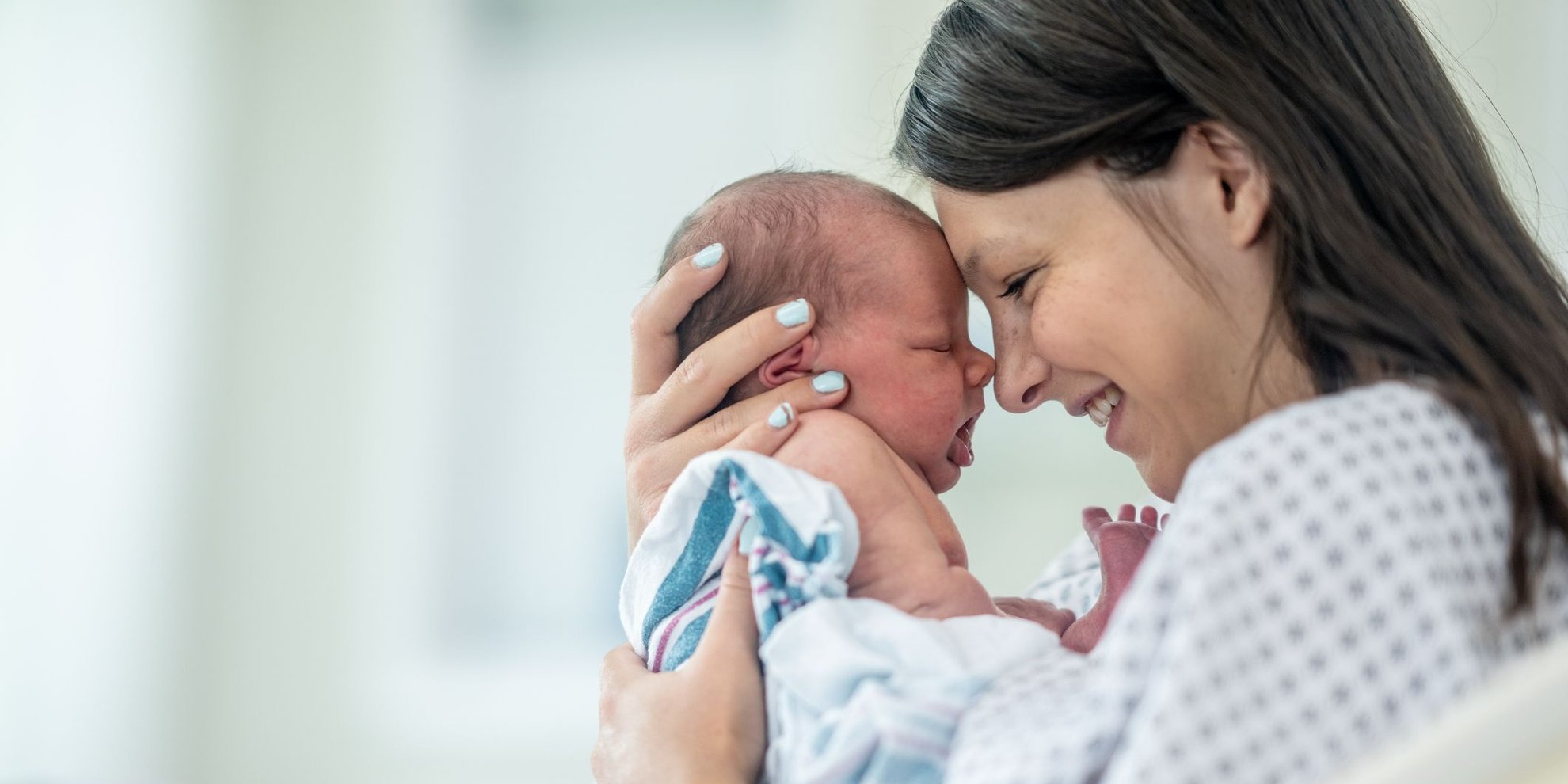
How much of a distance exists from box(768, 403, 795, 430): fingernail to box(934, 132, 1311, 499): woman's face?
0.23 metres

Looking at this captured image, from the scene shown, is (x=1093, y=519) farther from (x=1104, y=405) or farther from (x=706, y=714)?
(x=706, y=714)

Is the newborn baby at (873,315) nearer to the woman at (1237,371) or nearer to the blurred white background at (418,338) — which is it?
the woman at (1237,371)

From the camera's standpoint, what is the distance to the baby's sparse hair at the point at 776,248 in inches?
48.3

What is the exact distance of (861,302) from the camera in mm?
1222

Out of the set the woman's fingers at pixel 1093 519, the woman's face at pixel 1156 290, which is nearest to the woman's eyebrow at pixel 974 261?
the woman's face at pixel 1156 290

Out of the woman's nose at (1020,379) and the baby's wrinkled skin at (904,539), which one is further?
the woman's nose at (1020,379)

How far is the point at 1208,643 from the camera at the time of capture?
0.71 m

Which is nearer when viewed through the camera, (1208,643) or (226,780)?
(1208,643)

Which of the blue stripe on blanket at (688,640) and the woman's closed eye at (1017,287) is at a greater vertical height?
the woman's closed eye at (1017,287)

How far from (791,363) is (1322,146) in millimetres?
499

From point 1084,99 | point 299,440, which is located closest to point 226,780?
point 299,440

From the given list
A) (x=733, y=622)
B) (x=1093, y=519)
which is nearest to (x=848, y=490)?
(x=733, y=622)

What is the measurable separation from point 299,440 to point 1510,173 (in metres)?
2.89

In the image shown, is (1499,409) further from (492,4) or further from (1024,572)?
(492,4)
